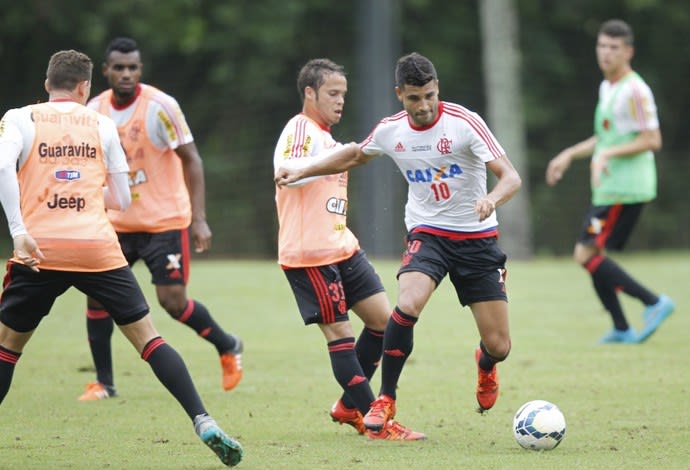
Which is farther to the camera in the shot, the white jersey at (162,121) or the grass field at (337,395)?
the white jersey at (162,121)

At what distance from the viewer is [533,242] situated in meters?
26.9

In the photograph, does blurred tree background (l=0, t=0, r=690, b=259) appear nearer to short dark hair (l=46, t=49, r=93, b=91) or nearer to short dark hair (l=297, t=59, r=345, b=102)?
short dark hair (l=297, t=59, r=345, b=102)

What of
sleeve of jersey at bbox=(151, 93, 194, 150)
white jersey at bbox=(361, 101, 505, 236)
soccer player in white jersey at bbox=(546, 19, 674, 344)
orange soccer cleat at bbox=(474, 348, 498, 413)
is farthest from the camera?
soccer player in white jersey at bbox=(546, 19, 674, 344)

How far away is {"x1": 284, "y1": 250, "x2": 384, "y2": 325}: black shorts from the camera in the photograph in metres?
7.11

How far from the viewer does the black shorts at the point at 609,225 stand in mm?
11000

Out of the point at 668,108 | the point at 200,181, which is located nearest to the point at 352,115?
the point at 668,108

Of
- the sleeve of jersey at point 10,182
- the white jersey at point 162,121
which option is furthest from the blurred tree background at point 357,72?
the sleeve of jersey at point 10,182

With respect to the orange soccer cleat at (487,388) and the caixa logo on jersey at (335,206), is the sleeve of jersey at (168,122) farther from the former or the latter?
the orange soccer cleat at (487,388)

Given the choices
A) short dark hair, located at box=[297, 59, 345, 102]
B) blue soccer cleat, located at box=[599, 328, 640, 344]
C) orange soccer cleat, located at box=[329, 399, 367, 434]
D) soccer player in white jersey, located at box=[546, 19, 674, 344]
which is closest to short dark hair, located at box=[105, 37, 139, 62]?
short dark hair, located at box=[297, 59, 345, 102]

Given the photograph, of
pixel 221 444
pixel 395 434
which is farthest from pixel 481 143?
pixel 221 444

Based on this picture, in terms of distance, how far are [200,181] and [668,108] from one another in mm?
21987

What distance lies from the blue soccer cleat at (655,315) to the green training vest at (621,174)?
37.7 inches

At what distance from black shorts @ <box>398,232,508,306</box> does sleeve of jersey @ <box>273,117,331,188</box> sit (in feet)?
2.32

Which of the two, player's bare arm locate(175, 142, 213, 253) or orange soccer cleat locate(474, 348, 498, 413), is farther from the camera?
player's bare arm locate(175, 142, 213, 253)
